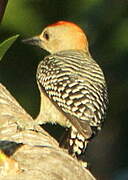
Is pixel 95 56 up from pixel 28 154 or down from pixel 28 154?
down

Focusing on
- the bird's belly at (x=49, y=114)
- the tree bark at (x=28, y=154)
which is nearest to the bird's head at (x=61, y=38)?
the bird's belly at (x=49, y=114)

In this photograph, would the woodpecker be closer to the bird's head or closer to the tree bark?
the bird's head

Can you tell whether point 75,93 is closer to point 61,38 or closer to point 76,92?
point 76,92

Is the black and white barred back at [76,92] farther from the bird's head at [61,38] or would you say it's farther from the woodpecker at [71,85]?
the bird's head at [61,38]

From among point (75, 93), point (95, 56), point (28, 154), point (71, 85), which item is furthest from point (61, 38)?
point (28, 154)

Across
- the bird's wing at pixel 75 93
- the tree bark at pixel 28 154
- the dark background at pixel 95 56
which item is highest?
the tree bark at pixel 28 154

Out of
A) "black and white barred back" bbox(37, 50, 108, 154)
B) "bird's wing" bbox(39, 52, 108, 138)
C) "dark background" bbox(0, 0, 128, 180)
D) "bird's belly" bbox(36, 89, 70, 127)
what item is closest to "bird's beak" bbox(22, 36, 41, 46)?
"dark background" bbox(0, 0, 128, 180)

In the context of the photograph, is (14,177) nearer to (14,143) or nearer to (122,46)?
(14,143)

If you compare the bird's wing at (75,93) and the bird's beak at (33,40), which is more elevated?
the bird's wing at (75,93)
